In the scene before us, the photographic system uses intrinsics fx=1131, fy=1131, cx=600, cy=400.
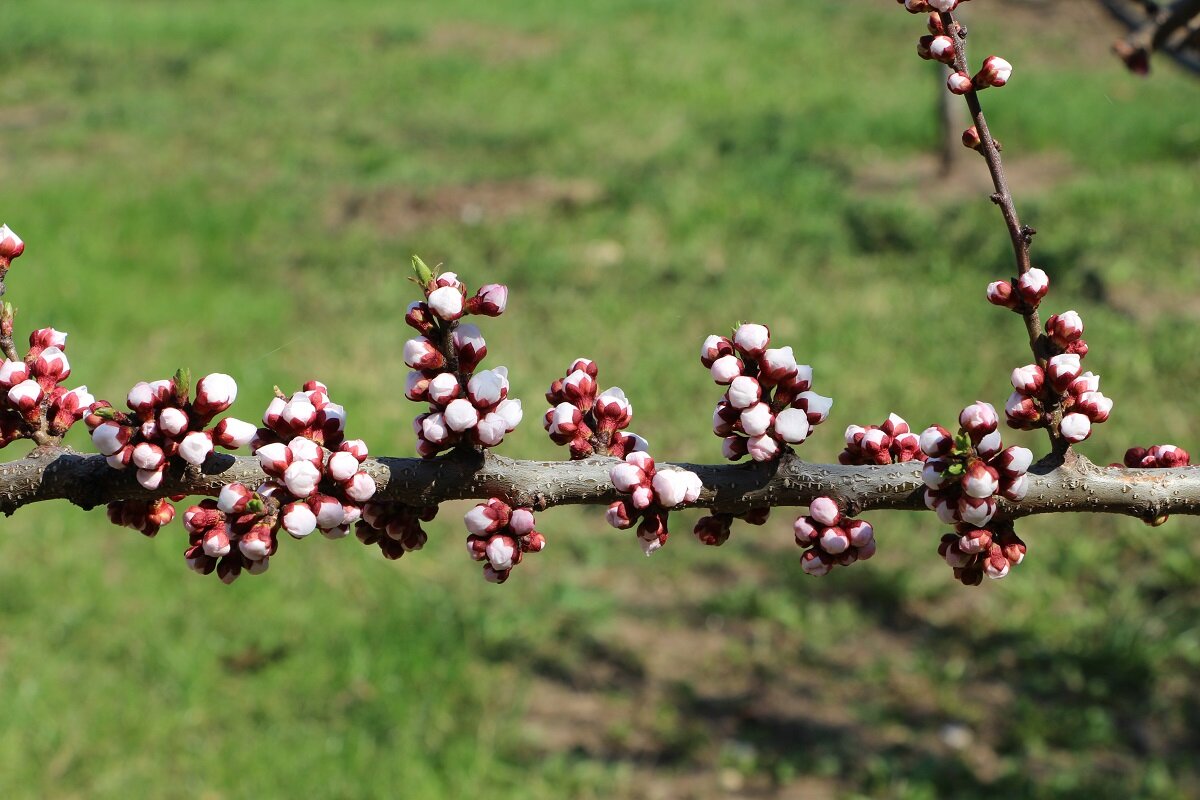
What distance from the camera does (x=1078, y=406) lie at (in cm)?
123

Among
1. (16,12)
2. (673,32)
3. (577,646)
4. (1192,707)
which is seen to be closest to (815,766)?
(577,646)

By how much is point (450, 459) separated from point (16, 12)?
16.9 m

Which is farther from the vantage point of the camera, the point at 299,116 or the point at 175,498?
the point at 299,116

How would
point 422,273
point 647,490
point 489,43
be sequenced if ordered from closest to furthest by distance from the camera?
point 422,273 → point 647,490 → point 489,43

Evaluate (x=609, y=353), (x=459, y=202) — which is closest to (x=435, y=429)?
(x=609, y=353)

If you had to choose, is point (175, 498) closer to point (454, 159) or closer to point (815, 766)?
point (815, 766)

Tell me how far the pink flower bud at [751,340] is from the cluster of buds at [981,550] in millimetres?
280

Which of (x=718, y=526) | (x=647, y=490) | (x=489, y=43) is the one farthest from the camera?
(x=489, y=43)

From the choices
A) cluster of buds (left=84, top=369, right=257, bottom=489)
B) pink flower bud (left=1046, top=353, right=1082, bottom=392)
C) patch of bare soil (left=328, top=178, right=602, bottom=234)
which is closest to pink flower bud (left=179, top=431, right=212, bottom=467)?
cluster of buds (left=84, top=369, right=257, bottom=489)

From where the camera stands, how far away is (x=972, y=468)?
3.63 ft

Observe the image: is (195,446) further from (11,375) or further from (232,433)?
(11,375)

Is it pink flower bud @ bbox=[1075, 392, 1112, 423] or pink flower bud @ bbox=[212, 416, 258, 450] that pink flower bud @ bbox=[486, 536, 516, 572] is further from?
pink flower bud @ bbox=[1075, 392, 1112, 423]

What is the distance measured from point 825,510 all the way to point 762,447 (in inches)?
3.9

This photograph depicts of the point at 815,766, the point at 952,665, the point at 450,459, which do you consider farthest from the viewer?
the point at 952,665
